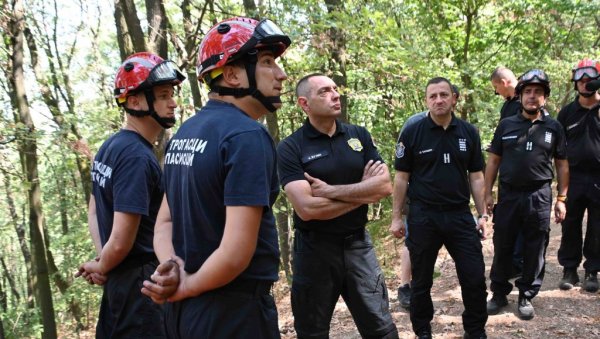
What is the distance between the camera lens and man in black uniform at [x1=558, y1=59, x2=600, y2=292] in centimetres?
593

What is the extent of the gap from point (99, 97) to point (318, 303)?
14747 millimetres

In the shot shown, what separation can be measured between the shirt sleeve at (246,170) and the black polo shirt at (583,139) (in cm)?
538

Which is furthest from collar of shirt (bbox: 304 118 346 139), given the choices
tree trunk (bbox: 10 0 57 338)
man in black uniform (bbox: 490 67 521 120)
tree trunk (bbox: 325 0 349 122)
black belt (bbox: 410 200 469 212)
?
tree trunk (bbox: 10 0 57 338)

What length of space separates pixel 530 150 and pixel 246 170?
4321 mm

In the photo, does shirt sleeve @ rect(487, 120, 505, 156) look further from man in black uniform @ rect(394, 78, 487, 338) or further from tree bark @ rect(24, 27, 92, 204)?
tree bark @ rect(24, 27, 92, 204)

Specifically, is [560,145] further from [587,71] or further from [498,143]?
[587,71]

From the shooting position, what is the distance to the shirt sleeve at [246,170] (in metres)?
1.95

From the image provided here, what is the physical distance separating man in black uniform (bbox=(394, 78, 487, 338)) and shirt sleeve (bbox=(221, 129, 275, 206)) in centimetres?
303

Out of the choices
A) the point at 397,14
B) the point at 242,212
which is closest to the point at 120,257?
the point at 242,212

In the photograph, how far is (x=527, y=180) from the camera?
5293 mm

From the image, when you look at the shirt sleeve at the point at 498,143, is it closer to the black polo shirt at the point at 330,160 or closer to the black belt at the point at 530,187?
the black belt at the point at 530,187

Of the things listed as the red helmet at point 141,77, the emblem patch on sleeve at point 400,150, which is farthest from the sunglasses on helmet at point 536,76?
the red helmet at point 141,77

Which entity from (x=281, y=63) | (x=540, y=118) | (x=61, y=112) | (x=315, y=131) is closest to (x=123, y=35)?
(x=61, y=112)

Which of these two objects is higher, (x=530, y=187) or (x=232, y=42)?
(x=232, y=42)
